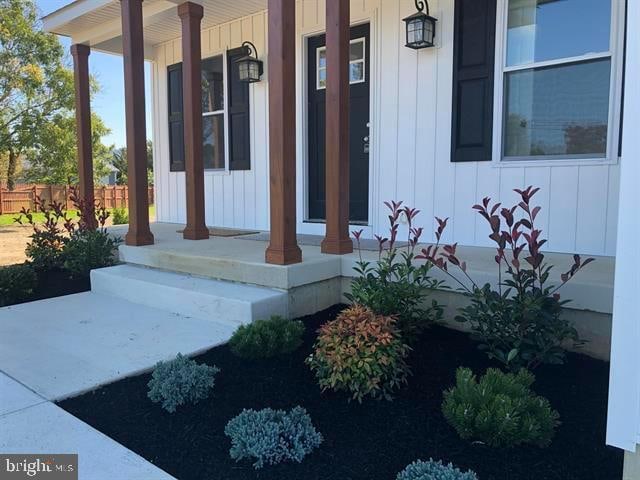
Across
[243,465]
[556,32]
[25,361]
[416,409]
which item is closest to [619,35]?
[556,32]

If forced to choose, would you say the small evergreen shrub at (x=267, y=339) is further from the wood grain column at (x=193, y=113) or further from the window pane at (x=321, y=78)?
the window pane at (x=321, y=78)

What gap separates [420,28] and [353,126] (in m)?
1.16

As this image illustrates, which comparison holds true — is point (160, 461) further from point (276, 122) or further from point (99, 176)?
point (99, 176)

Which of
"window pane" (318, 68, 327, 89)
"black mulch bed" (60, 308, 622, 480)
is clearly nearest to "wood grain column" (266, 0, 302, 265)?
"black mulch bed" (60, 308, 622, 480)

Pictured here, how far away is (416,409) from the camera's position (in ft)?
7.29

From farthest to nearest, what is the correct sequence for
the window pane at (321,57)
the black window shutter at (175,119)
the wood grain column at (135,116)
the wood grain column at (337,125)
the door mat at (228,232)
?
the black window shutter at (175,119)
the door mat at (228,232)
the window pane at (321,57)
the wood grain column at (135,116)
the wood grain column at (337,125)

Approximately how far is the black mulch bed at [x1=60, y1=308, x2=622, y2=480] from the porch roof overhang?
13.2 feet

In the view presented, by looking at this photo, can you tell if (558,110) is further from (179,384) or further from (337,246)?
(179,384)

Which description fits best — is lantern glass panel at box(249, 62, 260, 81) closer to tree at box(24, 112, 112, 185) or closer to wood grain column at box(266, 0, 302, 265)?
wood grain column at box(266, 0, 302, 265)

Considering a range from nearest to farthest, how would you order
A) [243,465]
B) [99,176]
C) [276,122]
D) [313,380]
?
1. [243,465]
2. [313,380]
3. [276,122]
4. [99,176]

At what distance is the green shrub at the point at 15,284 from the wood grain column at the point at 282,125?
2.23 m

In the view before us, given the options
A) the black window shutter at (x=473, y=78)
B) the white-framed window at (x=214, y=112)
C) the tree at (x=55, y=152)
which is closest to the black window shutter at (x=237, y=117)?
the white-framed window at (x=214, y=112)

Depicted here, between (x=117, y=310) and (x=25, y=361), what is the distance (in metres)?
0.96

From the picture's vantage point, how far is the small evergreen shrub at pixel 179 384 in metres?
2.27
